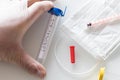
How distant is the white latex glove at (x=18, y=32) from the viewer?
85cm

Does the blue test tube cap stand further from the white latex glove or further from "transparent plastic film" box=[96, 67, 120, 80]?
"transparent plastic film" box=[96, 67, 120, 80]

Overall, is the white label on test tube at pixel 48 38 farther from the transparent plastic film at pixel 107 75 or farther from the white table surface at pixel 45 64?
the transparent plastic film at pixel 107 75

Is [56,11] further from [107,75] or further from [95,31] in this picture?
[107,75]

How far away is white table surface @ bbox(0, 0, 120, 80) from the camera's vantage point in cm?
85

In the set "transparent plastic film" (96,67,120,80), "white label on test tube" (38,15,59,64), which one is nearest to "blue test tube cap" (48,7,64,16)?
"white label on test tube" (38,15,59,64)

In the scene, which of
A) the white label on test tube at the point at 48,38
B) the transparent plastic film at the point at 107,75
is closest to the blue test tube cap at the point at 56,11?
the white label on test tube at the point at 48,38

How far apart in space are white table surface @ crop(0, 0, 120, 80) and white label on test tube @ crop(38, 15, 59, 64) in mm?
14

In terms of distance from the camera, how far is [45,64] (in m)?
0.88

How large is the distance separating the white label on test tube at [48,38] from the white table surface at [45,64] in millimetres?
14

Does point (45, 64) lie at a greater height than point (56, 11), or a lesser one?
lesser

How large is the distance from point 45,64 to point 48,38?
0.27 feet

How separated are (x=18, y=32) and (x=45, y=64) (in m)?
0.13

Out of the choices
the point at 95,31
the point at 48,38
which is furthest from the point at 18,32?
the point at 95,31

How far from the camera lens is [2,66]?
2.91 feet
